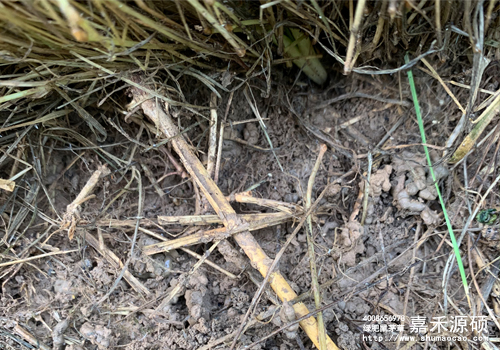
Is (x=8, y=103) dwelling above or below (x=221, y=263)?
above

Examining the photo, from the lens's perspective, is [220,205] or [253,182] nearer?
[220,205]

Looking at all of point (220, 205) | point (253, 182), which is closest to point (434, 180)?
point (253, 182)

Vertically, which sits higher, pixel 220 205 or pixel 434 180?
pixel 220 205

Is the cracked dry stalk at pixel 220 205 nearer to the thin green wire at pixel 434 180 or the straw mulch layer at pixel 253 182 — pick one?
the straw mulch layer at pixel 253 182

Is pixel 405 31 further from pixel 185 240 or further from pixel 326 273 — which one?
pixel 185 240

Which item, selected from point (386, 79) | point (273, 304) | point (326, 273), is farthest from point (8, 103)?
point (386, 79)

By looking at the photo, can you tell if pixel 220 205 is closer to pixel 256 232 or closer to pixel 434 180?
pixel 256 232
